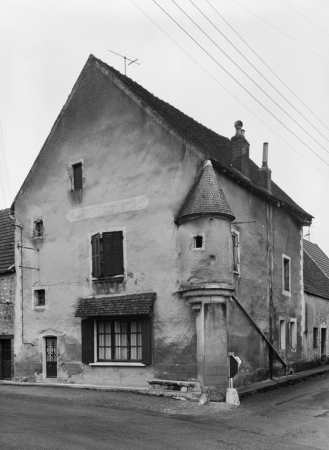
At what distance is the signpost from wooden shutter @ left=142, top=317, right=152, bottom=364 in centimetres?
267

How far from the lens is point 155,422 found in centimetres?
1380

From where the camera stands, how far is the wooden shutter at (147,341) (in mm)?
19234

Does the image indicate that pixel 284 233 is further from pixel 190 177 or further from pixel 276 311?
pixel 190 177

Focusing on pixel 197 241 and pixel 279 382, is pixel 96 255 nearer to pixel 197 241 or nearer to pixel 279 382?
pixel 197 241

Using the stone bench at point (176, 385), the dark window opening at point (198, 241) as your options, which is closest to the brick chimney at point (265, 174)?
the dark window opening at point (198, 241)

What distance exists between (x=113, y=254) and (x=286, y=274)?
8659mm

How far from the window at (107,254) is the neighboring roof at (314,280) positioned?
36.9 feet

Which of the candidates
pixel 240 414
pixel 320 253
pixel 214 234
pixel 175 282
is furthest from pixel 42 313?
pixel 320 253

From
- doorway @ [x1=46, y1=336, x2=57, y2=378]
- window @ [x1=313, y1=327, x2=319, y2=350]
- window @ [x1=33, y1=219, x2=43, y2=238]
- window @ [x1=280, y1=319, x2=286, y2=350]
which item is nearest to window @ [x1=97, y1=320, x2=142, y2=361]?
doorway @ [x1=46, y1=336, x2=57, y2=378]

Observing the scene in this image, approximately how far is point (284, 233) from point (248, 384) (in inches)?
290

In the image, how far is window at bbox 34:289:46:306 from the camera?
906 inches

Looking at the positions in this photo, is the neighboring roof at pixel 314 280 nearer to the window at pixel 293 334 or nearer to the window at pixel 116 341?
the window at pixel 293 334

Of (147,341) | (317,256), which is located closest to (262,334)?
(147,341)

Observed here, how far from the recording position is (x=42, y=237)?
2323 cm
